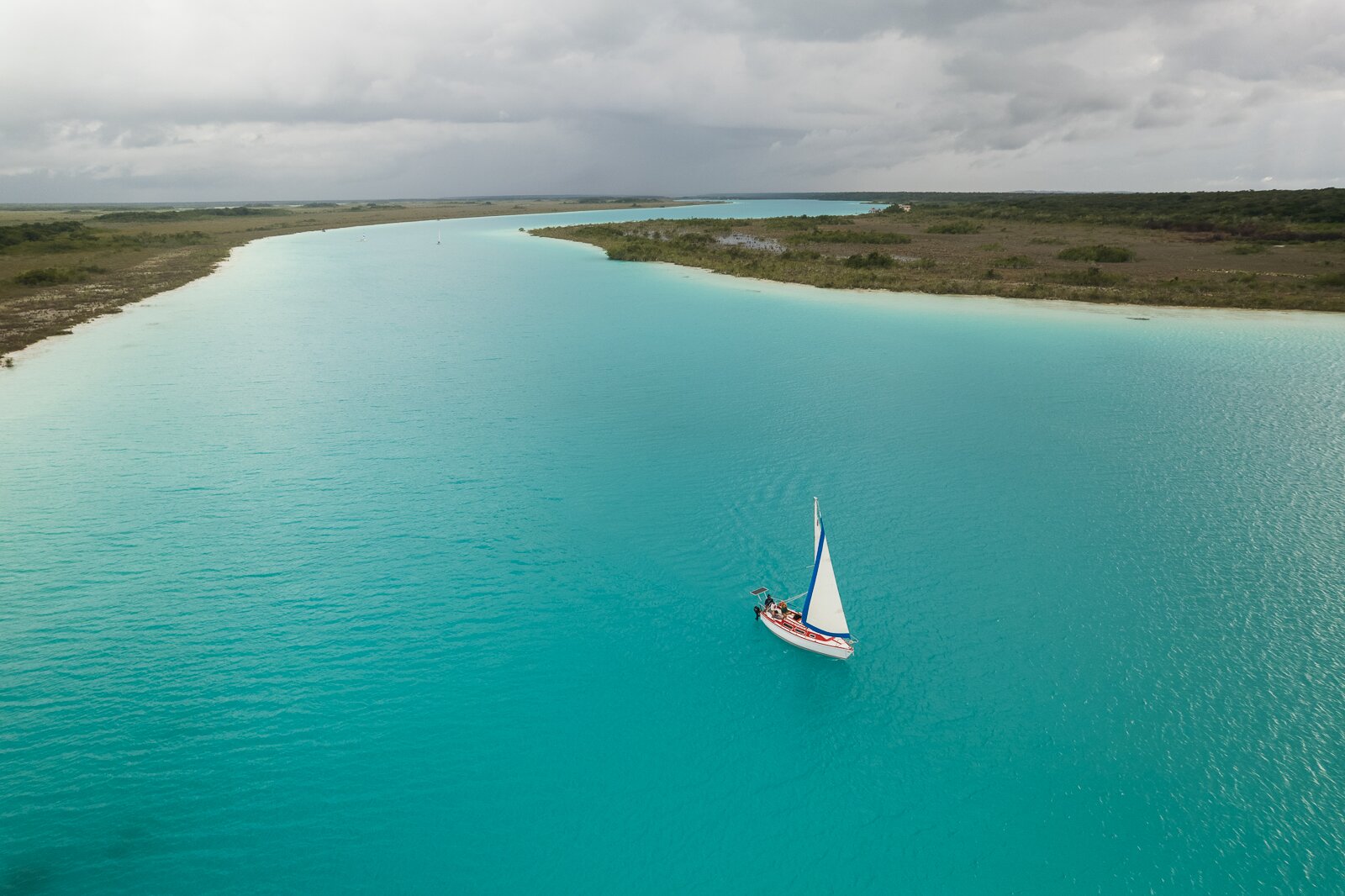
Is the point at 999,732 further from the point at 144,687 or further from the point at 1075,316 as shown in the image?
the point at 1075,316

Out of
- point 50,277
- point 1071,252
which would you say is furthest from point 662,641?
point 1071,252

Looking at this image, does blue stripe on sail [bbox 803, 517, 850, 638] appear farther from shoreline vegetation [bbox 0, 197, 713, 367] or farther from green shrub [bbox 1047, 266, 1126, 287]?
green shrub [bbox 1047, 266, 1126, 287]

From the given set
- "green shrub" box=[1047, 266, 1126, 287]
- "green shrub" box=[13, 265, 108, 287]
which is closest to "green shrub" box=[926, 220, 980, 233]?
"green shrub" box=[1047, 266, 1126, 287]

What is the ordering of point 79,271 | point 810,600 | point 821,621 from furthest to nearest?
point 79,271 < point 810,600 < point 821,621

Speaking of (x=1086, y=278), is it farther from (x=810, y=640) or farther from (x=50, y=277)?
(x=50, y=277)

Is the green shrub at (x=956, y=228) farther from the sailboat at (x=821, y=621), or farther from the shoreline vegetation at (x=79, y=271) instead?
the sailboat at (x=821, y=621)

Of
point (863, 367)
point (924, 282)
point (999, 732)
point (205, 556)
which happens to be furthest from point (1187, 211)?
point (205, 556)
